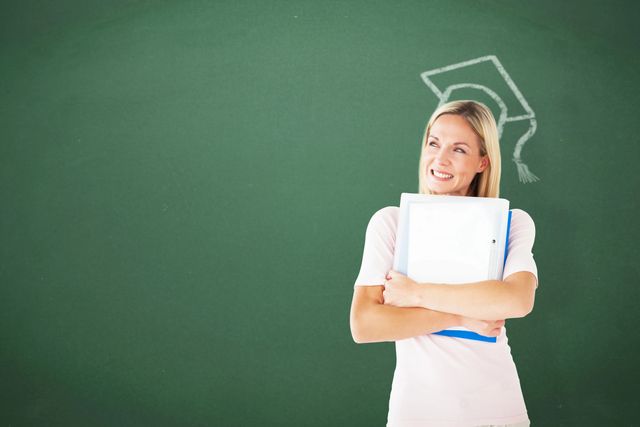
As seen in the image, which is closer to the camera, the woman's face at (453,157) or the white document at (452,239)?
the white document at (452,239)

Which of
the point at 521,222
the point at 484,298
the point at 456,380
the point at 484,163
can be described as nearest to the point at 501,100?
the point at 484,163

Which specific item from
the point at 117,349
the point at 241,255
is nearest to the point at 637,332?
the point at 241,255

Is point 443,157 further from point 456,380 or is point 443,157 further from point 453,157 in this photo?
point 456,380

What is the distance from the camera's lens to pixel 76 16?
2232 mm

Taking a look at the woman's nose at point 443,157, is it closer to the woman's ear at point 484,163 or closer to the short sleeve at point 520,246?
the woman's ear at point 484,163

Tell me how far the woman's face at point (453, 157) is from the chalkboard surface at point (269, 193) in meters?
Result: 0.61

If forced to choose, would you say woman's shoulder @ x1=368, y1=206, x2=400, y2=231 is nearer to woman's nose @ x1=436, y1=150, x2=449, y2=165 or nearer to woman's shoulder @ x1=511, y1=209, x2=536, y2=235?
woman's nose @ x1=436, y1=150, x2=449, y2=165

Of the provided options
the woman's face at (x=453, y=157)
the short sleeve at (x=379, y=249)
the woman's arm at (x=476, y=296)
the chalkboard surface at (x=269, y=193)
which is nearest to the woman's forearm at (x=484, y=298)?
the woman's arm at (x=476, y=296)

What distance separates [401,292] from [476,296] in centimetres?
16

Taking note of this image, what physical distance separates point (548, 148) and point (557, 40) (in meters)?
0.38

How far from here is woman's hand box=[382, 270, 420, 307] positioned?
135cm

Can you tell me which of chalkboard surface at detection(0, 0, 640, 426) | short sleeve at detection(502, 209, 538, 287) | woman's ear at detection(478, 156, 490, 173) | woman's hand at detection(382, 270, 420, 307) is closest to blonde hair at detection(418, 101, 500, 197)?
woman's ear at detection(478, 156, 490, 173)

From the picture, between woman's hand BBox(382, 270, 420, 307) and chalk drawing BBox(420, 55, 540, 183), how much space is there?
90cm

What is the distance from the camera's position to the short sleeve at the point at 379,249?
1413 millimetres
